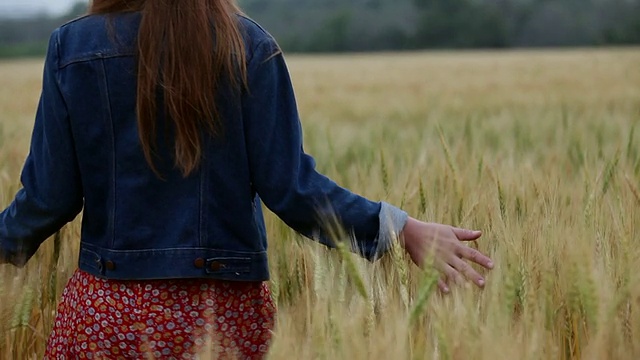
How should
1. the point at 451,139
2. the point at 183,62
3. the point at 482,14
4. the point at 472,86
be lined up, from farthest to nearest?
the point at 482,14
the point at 472,86
the point at 451,139
the point at 183,62

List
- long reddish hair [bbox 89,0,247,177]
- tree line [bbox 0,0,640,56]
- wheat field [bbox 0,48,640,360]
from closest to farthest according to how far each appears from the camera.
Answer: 1. wheat field [bbox 0,48,640,360]
2. long reddish hair [bbox 89,0,247,177]
3. tree line [bbox 0,0,640,56]

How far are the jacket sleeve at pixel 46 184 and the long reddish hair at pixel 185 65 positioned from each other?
0.15 metres

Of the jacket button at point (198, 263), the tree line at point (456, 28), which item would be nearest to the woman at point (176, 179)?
the jacket button at point (198, 263)

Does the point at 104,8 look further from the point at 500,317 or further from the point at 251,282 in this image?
the point at 500,317

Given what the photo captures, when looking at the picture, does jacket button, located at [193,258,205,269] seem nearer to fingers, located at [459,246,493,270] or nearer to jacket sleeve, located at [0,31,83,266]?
jacket sleeve, located at [0,31,83,266]

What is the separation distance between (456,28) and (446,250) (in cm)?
4388

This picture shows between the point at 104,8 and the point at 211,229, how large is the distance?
0.37 metres

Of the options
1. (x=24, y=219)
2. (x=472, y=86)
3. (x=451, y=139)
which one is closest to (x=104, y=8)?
(x=24, y=219)

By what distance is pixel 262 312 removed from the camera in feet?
4.86

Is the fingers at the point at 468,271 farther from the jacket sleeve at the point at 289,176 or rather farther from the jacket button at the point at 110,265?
the jacket button at the point at 110,265

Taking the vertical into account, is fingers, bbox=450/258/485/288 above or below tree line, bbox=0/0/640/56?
above

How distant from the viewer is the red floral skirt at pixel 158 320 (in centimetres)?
138

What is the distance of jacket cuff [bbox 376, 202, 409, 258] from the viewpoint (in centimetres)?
142

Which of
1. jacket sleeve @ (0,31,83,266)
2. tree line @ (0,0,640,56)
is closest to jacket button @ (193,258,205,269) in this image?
jacket sleeve @ (0,31,83,266)
